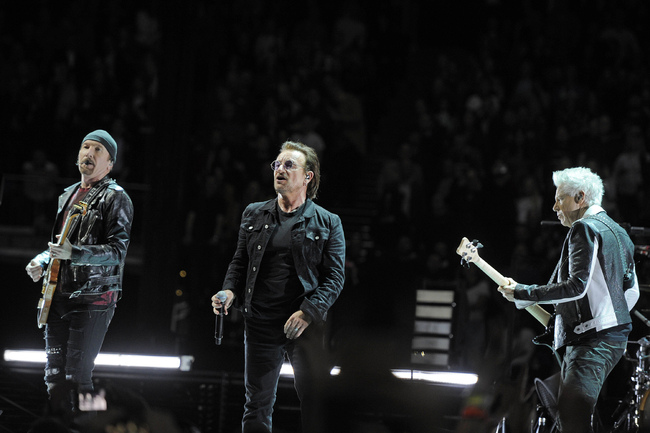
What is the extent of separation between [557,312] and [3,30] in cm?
1264

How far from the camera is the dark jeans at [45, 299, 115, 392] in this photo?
15.5 ft

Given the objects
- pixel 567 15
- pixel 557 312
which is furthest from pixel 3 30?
pixel 557 312

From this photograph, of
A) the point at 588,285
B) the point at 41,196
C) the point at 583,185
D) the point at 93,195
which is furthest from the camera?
the point at 41,196

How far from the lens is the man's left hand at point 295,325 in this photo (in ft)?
14.8

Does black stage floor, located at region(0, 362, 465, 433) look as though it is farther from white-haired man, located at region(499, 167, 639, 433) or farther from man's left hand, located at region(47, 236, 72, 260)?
white-haired man, located at region(499, 167, 639, 433)

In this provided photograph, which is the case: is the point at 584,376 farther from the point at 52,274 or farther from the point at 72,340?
the point at 52,274

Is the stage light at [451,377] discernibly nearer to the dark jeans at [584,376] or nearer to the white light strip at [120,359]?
the white light strip at [120,359]

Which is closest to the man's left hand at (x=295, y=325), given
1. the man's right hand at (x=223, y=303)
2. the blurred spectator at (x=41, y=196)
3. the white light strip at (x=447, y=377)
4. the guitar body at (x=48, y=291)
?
the man's right hand at (x=223, y=303)

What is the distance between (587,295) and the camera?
4539 millimetres

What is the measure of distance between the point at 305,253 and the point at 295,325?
1.50 ft

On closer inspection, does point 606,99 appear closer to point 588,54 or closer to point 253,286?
point 588,54

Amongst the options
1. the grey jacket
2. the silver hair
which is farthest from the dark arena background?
the silver hair

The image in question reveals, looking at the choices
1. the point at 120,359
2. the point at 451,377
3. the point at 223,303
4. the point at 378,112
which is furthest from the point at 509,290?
the point at 378,112

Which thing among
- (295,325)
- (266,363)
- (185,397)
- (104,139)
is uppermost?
(104,139)
